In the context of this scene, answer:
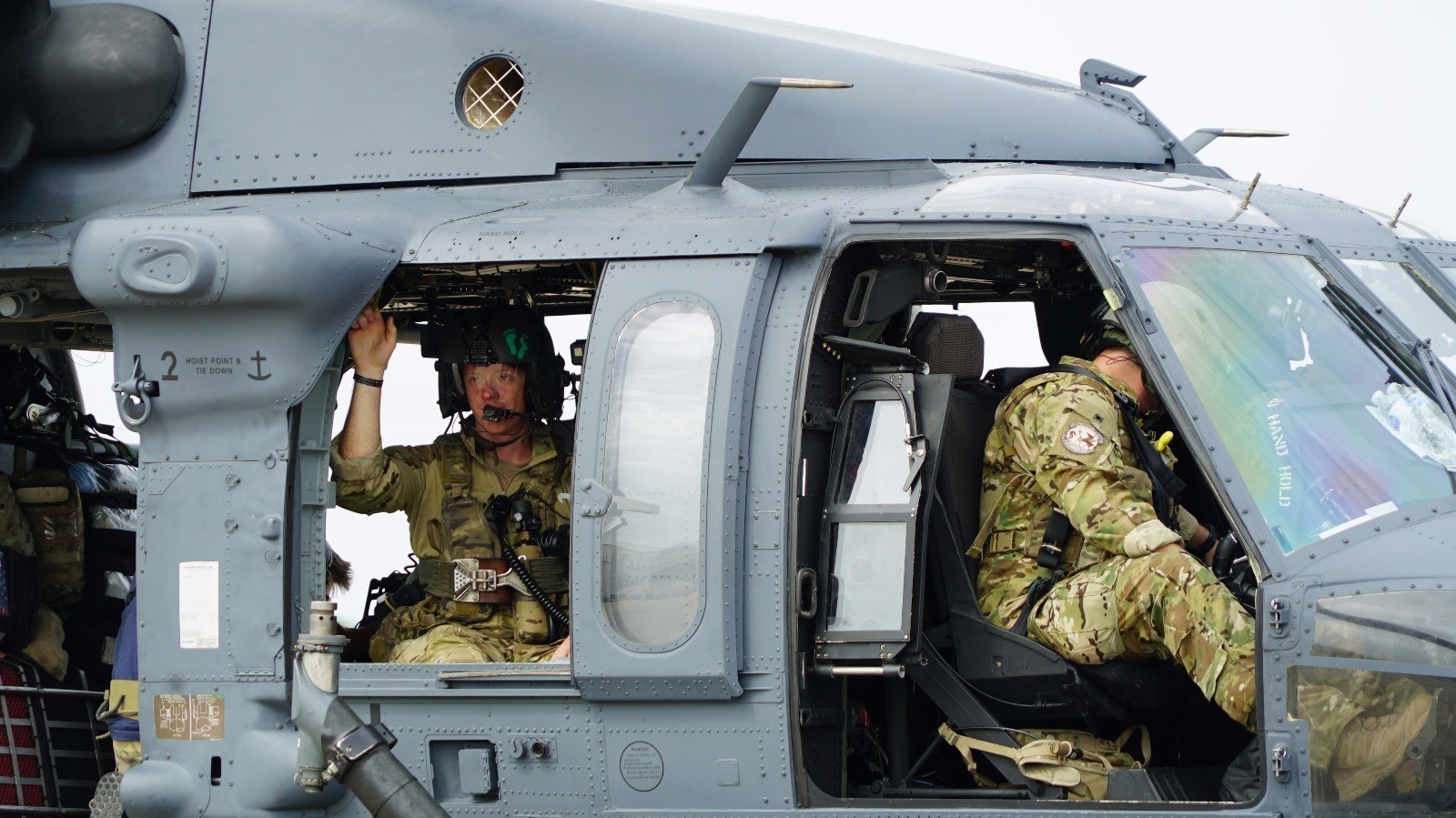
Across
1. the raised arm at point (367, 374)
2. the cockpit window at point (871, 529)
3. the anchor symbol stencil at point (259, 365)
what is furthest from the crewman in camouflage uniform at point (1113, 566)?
the anchor symbol stencil at point (259, 365)

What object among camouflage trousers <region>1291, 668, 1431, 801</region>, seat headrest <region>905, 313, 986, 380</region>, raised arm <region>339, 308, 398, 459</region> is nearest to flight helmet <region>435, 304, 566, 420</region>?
raised arm <region>339, 308, 398, 459</region>

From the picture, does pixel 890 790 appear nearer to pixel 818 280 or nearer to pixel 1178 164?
pixel 818 280

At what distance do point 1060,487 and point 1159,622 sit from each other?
52 cm

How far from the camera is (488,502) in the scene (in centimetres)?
575

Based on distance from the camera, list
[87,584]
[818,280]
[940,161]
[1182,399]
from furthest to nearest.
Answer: [87,584], [940,161], [818,280], [1182,399]

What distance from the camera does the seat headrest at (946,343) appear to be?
5.17 meters

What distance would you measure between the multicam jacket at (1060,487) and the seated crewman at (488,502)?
1511mm

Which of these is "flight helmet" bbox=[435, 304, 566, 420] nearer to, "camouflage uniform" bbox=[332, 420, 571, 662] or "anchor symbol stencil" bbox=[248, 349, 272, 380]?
"camouflage uniform" bbox=[332, 420, 571, 662]

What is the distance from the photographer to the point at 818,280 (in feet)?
15.2

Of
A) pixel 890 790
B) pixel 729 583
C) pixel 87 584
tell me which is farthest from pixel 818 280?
pixel 87 584

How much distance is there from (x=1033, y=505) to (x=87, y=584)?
4163 mm

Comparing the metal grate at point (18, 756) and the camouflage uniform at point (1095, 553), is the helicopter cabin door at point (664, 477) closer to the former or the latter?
the camouflage uniform at point (1095, 553)

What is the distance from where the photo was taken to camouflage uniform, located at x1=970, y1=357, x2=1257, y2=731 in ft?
13.9

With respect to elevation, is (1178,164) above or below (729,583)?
above
